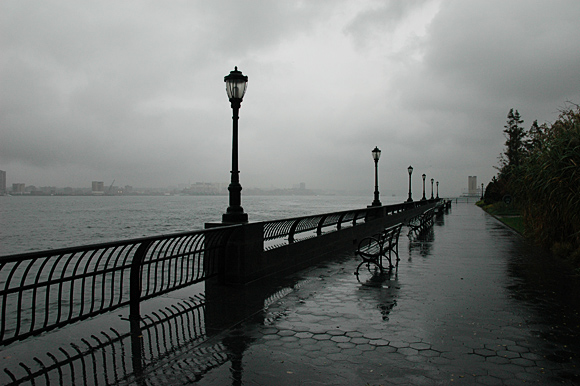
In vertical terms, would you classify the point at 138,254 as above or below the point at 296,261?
above

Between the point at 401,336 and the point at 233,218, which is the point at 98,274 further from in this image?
the point at 401,336

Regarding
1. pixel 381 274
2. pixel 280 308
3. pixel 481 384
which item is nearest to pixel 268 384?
pixel 481 384

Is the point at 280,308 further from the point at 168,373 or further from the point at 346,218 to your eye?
the point at 346,218

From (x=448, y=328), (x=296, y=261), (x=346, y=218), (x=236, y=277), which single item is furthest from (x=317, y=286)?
(x=346, y=218)

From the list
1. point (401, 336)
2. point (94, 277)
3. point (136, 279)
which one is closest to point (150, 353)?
point (94, 277)

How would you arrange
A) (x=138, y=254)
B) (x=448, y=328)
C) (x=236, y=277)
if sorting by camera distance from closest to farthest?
(x=448, y=328) → (x=138, y=254) → (x=236, y=277)

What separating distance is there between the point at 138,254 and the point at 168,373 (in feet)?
8.70

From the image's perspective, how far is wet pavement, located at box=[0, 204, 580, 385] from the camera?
4.62m

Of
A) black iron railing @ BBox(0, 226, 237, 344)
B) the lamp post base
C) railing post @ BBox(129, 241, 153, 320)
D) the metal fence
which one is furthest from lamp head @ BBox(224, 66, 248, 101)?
railing post @ BBox(129, 241, 153, 320)

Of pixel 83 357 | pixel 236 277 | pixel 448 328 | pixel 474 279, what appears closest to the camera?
pixel 83 357

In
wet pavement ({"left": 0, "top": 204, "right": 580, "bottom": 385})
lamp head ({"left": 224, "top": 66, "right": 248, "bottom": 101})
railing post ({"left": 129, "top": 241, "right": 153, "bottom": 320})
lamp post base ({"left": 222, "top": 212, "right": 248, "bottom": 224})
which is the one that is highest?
lamp head ({"left": 224, "top": 66, "right": 248, "bottom": 101})

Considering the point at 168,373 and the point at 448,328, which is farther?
the point at 448,328

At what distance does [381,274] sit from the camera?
1066 centimetres

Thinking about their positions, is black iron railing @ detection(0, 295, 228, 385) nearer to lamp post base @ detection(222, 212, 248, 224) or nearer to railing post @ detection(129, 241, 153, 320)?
railing post @ detection(129, 241, 153, 320)
